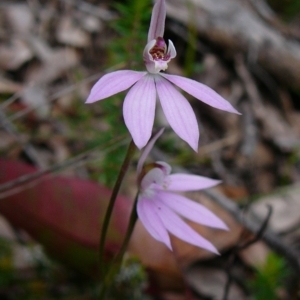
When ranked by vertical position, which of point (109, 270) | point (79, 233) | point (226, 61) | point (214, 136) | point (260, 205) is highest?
point (226, 61)

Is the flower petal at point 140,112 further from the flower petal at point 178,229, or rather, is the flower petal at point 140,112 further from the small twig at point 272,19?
the small twig at point 272,19

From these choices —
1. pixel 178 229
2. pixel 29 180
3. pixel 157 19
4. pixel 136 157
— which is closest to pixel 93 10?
pixel 136 157

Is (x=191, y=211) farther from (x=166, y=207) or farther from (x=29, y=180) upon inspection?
(x=29, y=180)

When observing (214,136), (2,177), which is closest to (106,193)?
(2,177)

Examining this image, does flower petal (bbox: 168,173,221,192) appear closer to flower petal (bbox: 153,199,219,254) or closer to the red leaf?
flower petal (bbox: 153,199,219,254)

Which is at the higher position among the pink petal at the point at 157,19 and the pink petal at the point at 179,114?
the pink petal at the point at 157,19

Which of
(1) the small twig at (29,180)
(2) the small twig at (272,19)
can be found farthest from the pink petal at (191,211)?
(2) the small twig at (272,19)

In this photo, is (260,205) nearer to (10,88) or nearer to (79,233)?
(79,233)
